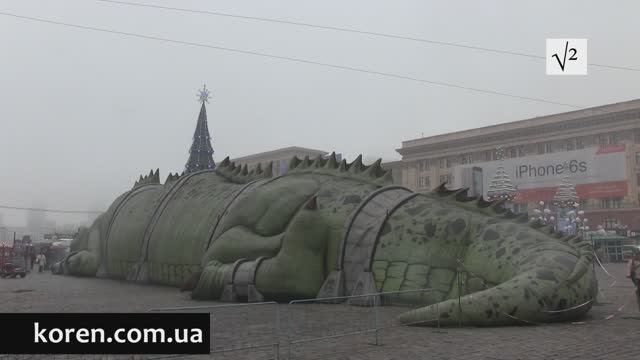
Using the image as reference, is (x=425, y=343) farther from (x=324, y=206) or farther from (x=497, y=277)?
(x=324, y=206)

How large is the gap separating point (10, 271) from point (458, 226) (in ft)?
71.3

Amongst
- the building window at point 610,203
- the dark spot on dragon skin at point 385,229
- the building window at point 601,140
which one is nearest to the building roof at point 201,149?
the dark spot on dragon skin at point 385,229

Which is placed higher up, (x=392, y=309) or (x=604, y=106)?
(x=604, y=106)

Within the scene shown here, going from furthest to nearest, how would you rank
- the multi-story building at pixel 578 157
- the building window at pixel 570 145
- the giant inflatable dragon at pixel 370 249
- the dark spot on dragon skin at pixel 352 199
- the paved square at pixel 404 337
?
the building window at pixel 570 145
the multi-story building at pixel 578 157
the dark spot on dragon skin at pixel 352 199
the giant inflatable dragon at pixel 370 249
the paved square at pixel 404 337

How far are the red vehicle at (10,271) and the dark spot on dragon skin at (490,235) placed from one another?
22.1 m

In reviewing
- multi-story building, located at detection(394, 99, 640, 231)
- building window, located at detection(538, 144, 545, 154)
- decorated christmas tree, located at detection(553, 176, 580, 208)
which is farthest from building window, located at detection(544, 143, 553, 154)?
decorated christmas tree, located at detection(553, 176, 580, 208)

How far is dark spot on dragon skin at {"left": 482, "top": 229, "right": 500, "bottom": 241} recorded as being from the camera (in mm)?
10602

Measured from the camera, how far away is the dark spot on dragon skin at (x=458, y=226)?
36.5 feet

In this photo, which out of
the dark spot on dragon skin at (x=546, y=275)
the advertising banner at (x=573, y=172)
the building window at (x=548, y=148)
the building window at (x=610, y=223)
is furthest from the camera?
the building window at (x=548, y=148)

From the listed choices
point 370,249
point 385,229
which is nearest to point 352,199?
point 385,229

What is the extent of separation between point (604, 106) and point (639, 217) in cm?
1223

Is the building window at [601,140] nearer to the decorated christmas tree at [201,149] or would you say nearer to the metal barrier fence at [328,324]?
the decorated christmas tree at [201,149]

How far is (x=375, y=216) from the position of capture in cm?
1241

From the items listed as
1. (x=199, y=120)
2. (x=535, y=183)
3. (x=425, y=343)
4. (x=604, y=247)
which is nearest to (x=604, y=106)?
(x=535, y=183)
